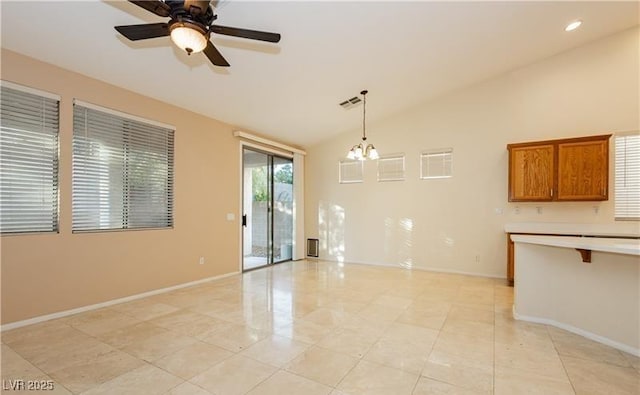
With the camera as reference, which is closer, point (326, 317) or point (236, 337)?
point (236, 337)

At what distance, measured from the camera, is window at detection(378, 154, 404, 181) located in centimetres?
621

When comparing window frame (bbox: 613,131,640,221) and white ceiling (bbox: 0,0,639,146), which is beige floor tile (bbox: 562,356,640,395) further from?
white ceiling (bbox: 0,0,639,146)

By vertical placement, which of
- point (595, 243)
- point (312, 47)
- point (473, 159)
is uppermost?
point (312, 47)

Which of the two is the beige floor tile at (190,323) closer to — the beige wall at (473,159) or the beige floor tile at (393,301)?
the beige floor tile at (393,301)

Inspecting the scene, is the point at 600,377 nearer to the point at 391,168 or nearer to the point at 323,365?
the point at 323,365

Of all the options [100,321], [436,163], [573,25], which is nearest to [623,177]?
[573,25]

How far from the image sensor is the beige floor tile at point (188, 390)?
77.5 inches

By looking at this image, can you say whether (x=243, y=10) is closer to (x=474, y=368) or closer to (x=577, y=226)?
(x=474, y=368)

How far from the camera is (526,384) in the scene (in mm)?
2086

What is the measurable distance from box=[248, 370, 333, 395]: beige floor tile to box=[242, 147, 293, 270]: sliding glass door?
4.02 meters

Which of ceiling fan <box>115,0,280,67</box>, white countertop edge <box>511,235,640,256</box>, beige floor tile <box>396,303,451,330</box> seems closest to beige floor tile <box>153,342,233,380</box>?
beige floor tile <box>396,303,451,330</box>

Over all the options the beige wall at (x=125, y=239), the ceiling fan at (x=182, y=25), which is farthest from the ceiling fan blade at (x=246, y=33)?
the beige wall at (x=125, y=239)

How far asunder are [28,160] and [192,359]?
9.20 feet

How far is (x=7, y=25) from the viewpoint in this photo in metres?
2.68
